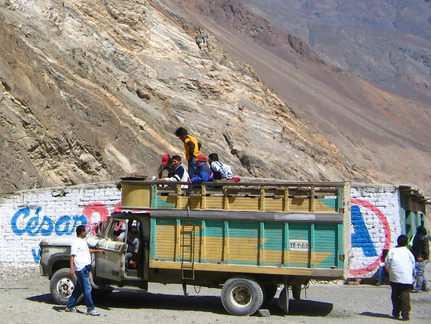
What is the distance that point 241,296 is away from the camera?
12406mm

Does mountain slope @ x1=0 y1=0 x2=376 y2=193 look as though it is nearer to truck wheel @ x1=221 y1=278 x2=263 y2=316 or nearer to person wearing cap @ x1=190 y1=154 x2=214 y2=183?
person wearing cap @ x1=190 y1=154 x2=214 y2=183

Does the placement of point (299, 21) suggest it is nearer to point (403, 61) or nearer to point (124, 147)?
point (403, 61)

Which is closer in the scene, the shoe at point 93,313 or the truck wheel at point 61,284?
the shoe at point 93,313

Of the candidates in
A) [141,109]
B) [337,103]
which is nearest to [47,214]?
[141,109]

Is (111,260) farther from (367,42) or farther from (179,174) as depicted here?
(367,42)

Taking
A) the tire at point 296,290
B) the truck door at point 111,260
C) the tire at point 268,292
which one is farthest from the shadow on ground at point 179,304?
the truck door at point 111,260

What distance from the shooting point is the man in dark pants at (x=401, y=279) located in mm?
12617

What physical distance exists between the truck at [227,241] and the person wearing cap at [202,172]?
6.3 inches

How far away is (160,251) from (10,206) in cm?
860

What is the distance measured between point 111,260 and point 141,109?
23.4 m

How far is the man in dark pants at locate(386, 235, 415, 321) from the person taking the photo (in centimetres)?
1262

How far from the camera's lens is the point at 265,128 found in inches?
1849

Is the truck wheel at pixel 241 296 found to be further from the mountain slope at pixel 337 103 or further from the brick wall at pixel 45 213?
the mountain slope at pixel 337 103

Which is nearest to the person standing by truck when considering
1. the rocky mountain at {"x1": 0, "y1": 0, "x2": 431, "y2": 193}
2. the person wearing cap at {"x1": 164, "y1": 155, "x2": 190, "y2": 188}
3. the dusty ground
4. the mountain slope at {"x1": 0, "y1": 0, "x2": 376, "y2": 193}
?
the dusty ground
